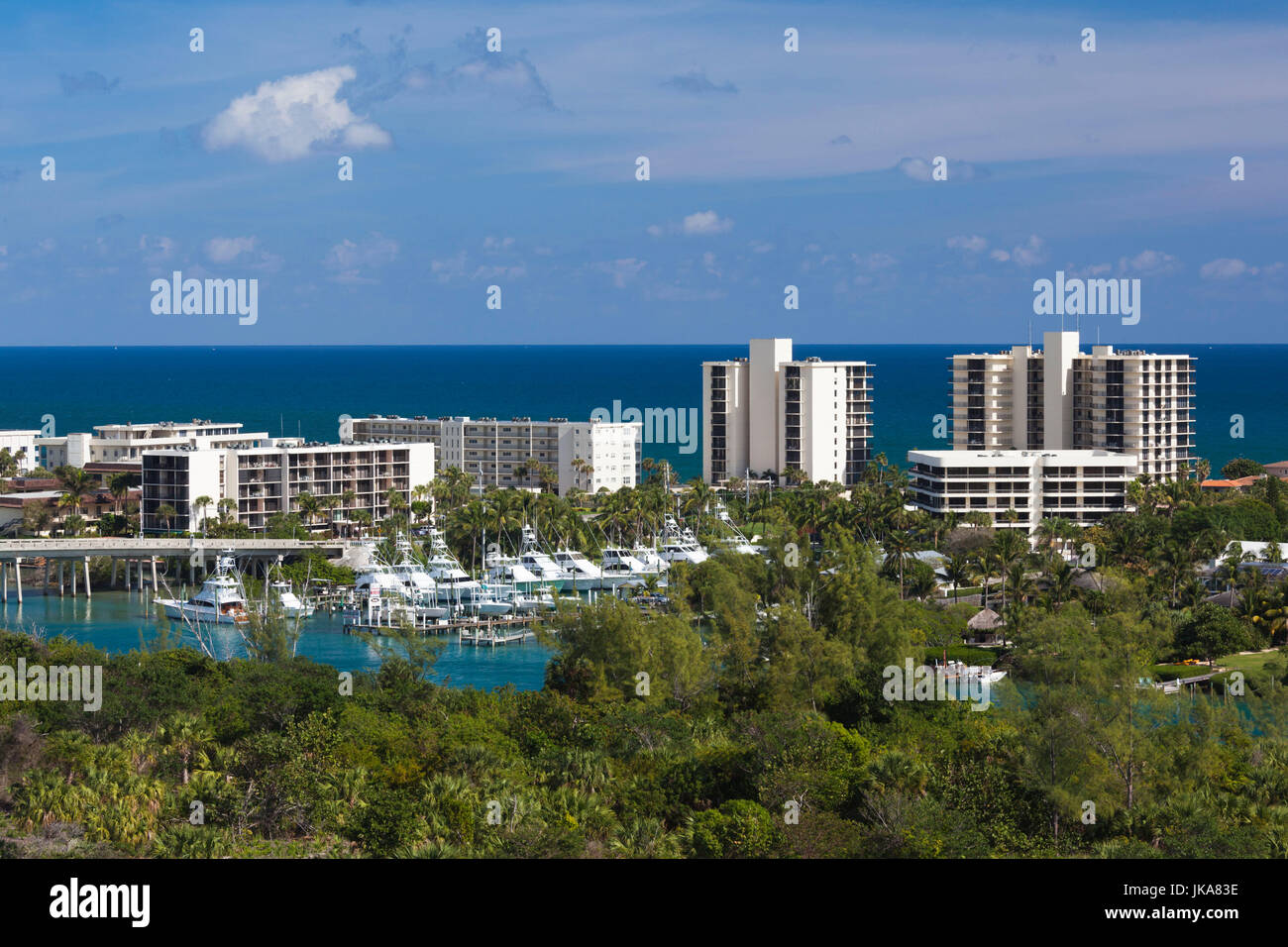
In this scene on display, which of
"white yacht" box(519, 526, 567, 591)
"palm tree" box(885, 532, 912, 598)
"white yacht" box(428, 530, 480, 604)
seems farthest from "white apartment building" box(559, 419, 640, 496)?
"palm tree" box(885, 532, 912, 598)

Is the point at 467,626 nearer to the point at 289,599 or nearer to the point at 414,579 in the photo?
the point at 414,579

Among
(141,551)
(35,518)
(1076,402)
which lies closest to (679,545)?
(141,551)

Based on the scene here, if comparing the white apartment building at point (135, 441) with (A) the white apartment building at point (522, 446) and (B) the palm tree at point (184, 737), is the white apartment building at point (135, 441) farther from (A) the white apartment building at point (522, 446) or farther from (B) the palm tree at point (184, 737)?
(B) the palm tree at point (184, 737)

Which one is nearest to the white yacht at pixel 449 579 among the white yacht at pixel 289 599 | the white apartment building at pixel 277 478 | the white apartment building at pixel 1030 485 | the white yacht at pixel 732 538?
the white yacht at pixel 289 599

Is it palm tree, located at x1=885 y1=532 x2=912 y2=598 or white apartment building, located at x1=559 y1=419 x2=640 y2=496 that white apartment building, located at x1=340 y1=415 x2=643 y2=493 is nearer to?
white apartment building, located at x1=559 y1=419 x2=640 y2=496
